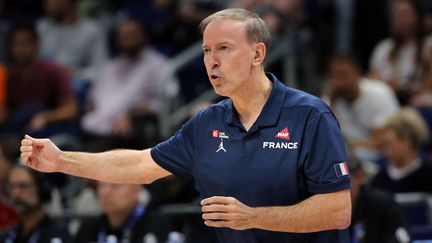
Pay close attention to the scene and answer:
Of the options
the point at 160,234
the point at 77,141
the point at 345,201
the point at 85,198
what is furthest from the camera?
the point at 77,141

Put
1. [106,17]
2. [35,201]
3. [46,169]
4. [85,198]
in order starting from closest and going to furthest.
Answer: [46,169]
[35,201]
[85,198]
[106,17]

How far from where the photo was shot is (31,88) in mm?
10414

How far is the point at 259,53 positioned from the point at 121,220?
3.05 m

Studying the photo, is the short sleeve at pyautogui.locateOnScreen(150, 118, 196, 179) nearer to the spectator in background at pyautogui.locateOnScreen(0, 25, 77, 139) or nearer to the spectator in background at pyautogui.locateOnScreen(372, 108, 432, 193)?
the spectator in background at pyautogui.locateOnScreen(372, 108, 432, 193)

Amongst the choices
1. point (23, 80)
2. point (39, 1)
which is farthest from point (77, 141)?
point (39, 1)

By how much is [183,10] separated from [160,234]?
17.7 feet

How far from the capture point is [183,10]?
11914 mm

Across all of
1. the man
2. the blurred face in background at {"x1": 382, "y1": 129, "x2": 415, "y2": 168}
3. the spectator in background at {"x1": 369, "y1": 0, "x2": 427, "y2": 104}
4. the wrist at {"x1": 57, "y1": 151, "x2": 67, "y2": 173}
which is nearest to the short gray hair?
the man

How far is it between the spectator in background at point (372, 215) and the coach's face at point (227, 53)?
8.58 feet

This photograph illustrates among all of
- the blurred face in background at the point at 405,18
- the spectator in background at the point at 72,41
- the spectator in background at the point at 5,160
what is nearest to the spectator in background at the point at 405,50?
the blurred face in background at the point at 405,18

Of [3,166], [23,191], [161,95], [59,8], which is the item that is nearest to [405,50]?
[161,95]

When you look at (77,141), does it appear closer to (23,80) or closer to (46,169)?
(23,80)

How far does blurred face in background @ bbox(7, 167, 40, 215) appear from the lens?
24.4ft

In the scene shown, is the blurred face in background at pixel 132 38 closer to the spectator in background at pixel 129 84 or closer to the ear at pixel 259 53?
the spectator in background at pixel 129 84
